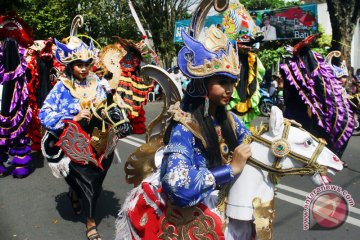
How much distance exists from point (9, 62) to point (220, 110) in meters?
4.75

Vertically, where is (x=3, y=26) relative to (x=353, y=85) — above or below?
above

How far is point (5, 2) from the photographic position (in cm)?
664

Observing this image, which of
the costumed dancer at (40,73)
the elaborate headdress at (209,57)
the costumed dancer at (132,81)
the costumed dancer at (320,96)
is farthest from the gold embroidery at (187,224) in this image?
the costumed dancer at (40,73)

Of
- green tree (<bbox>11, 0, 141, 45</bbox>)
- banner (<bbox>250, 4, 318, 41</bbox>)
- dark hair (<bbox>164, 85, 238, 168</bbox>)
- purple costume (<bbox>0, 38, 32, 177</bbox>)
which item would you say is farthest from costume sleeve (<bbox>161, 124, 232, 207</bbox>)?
green tree (<bbox>11, 0, 141, 45</bbox>)

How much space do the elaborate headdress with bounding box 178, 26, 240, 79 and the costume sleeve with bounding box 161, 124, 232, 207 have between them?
0.34 m

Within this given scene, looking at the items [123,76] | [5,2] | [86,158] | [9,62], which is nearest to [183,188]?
[86,158]

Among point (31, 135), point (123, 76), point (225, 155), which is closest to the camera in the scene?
point (225, 155)

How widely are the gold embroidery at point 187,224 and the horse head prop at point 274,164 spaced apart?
146mm

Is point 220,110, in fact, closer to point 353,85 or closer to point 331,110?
point 331,110

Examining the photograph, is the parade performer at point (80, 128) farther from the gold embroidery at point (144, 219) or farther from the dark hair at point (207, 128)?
the dark hair at point (207, 128)

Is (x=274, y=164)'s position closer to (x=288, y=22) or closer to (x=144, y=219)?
(x=144, y=219)

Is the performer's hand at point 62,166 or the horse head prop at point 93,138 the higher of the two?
the horse head prop at point 93,138

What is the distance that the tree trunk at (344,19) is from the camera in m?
11.5

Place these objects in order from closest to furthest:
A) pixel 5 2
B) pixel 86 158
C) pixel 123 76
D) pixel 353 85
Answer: pixel 86 158 < pixel 123 76 < pixel 5 2 < pixel 353 85
